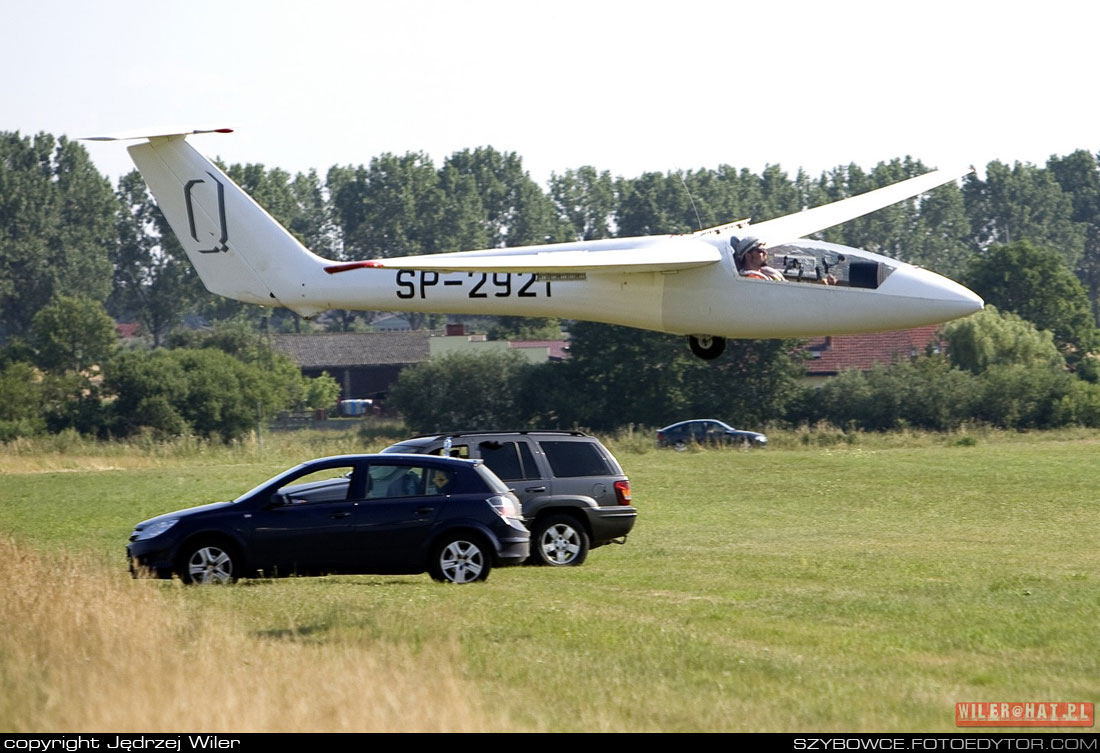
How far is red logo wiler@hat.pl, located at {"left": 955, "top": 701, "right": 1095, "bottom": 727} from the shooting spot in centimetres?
898

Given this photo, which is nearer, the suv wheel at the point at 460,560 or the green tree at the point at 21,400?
the suv wheel at the point at 460,560

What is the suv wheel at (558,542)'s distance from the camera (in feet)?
60.7

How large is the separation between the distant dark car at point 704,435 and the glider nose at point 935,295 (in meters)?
31.8

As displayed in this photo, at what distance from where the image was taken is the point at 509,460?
18.8 meters

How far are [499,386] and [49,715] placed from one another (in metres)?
53.7

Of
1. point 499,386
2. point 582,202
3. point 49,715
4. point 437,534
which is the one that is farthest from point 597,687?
point 582,202

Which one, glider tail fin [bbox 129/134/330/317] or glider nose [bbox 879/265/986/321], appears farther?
glider tail fin [bbox 129/134/330/317]

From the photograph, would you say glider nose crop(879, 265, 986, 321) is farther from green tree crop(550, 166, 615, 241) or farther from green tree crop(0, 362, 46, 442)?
green tree crop(550, 166, 615, 241)

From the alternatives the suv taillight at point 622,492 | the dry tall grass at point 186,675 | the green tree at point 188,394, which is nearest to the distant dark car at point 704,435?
the green tree at point 188,394

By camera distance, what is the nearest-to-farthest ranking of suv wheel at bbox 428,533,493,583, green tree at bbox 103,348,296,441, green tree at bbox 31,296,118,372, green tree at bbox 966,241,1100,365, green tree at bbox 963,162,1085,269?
suv wheel at bbox 428,533,493,583
green tree at bbox 103,348,296,441
green tree at bbox 966,241,1100,365
green tree at bbox 31,296,118,372
green tree at bbox 963,162,1085,269

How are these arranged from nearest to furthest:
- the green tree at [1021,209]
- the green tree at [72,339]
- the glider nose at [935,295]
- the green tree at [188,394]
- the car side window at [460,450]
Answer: the glider nose at [935,295] → the car side window at [460,450] → the green tree at [188,394] → the green tree at [72,339] → the green tree at [1021,209]

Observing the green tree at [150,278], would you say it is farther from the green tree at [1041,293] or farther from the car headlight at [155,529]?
the car headlight at [155,529]

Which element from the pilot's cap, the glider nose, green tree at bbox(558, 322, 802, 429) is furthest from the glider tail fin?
green tree at bbox(558, 322, 802, 429)

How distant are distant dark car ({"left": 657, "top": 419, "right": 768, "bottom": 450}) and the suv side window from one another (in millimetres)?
30884
